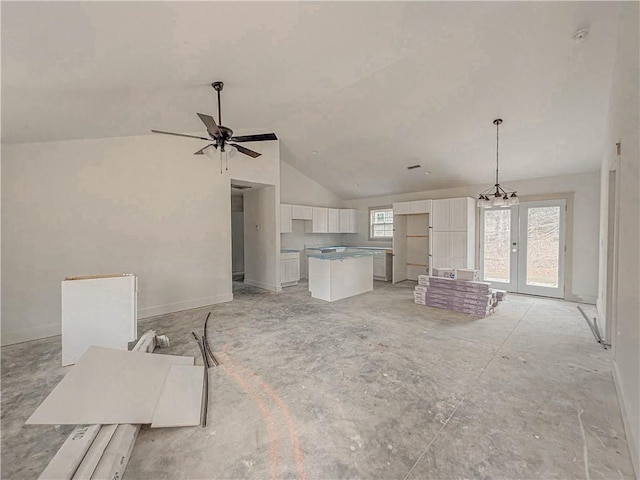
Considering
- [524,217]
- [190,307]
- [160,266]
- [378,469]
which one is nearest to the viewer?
[378,469]

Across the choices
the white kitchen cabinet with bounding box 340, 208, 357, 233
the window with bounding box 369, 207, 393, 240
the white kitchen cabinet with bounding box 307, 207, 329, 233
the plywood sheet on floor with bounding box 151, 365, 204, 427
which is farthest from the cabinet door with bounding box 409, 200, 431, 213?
the plywood sheet on floor with bounding box 151, 365, 204, 427

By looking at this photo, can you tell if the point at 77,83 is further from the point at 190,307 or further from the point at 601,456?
the point at 601,456

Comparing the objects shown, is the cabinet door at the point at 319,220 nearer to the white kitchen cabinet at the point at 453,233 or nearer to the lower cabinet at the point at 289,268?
the lower cabinet at the point at 289,268

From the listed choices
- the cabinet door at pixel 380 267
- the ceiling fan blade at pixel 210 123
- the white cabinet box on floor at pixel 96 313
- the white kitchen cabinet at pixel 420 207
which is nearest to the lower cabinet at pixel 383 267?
the cabinet door at pixel 380 267

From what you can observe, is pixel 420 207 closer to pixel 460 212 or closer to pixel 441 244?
pixel 460 212

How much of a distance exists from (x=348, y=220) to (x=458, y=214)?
331cm

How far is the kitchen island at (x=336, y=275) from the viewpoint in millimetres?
5340

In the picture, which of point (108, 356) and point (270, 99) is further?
point (270, 99)

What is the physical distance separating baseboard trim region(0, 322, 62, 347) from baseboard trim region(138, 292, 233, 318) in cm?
100

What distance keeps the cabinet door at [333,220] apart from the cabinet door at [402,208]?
183cm

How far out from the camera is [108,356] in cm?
229

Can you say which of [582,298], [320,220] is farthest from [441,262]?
[320,220]

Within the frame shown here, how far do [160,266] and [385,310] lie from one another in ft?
13.3

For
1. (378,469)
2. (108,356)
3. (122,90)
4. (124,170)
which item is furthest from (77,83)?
(378,469)
